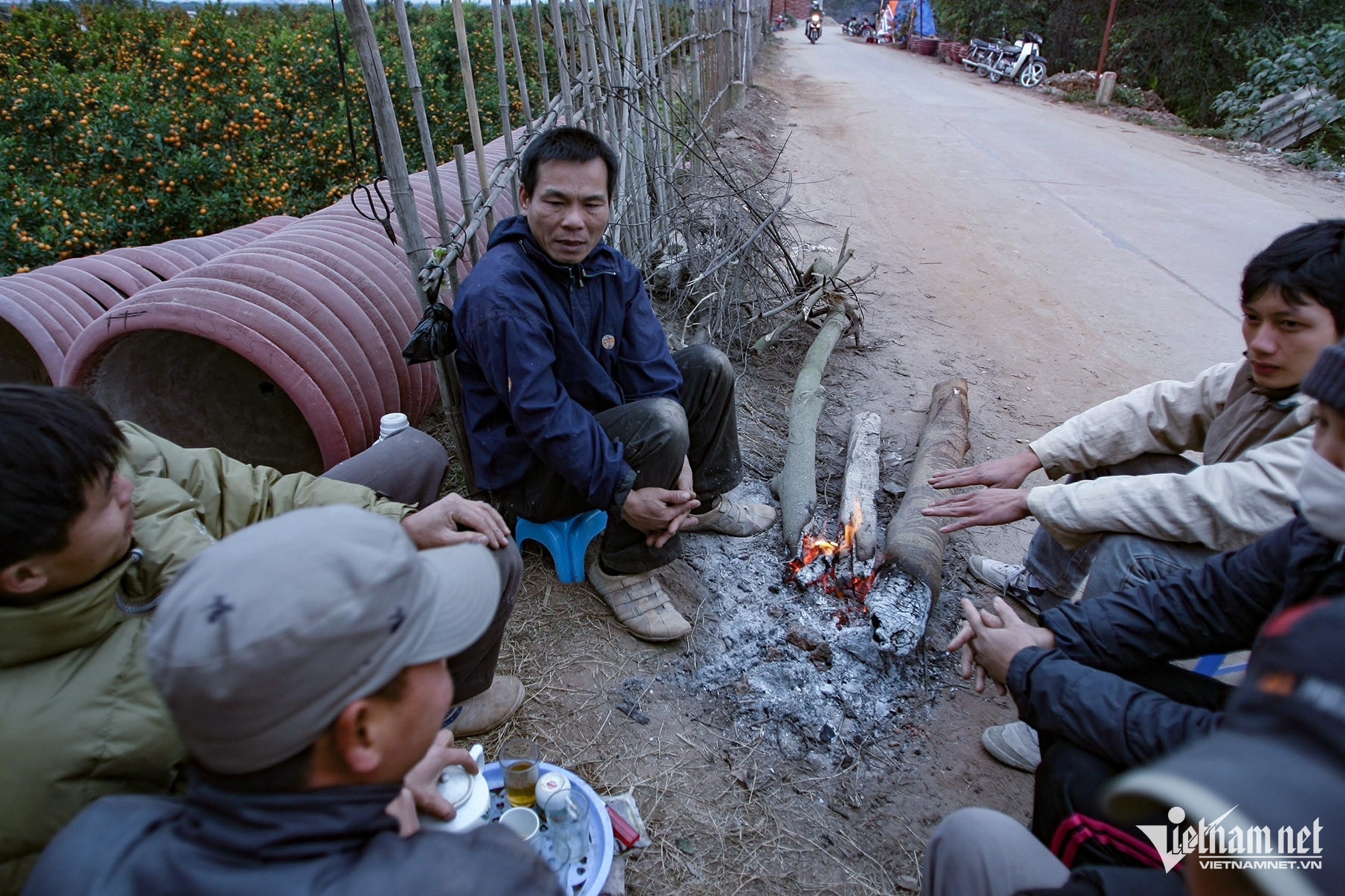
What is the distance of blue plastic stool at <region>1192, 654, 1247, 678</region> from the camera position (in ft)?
7.20

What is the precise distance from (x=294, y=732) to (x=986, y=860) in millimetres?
1250

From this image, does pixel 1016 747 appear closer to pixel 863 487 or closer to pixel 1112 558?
pixel 1112 558

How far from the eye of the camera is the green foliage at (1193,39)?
14875 millimetres

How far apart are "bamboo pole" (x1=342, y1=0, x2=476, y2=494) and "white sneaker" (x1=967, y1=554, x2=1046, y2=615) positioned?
2.31m

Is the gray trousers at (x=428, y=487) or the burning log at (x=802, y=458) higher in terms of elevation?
the gray trousers at (x=428, y=487)

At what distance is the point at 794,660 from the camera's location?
276 centimetres

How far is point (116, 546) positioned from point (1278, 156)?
14744 mm

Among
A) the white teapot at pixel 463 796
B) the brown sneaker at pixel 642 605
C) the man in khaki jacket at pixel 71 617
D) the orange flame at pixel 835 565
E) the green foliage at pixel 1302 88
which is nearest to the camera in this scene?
the man in khaki jacket at pixel 71 617

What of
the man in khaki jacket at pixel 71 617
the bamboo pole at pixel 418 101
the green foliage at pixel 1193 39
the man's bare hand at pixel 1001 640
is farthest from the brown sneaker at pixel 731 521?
the green foliage at pixel 1193 39

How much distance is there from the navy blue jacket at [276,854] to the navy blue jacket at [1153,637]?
127 cm

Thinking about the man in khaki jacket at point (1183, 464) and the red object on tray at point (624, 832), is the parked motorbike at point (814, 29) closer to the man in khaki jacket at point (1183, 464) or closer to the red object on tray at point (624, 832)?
the man in khaki jacket at point (1183, 464)

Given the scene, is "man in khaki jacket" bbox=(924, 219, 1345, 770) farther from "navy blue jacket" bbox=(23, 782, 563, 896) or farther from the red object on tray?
"navy blue jacket" bbox=(23, 782, 563, 896)

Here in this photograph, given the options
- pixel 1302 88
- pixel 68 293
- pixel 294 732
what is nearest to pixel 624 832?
pixel 294 732

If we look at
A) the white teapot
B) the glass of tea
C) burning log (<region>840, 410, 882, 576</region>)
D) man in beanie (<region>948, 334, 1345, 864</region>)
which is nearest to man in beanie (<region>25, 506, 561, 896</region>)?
the white teapot
